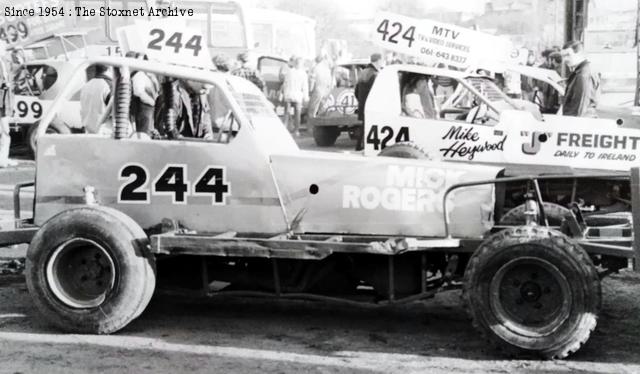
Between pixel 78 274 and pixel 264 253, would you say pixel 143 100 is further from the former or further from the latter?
pixel 264 253

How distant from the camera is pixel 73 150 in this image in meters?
6.63

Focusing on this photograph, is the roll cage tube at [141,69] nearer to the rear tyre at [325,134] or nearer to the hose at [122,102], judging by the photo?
the hose at [122,102]

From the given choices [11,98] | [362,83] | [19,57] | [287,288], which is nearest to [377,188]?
[287,288]

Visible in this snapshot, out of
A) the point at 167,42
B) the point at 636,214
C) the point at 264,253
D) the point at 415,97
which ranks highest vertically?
the point at 167,42

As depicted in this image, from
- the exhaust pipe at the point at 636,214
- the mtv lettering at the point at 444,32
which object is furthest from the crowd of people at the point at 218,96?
the exhaust pipe at the point at 636,214

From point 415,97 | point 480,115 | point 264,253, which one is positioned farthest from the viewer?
point 480,115

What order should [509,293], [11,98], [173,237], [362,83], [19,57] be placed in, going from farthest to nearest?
[19,57] < [362,83] < [11,98] < [173,237] < [509,293]

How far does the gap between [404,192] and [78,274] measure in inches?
85.8

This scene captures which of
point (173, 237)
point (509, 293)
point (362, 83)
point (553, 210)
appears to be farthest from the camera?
point (362, 83)

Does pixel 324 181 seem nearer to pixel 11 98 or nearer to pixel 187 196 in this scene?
pixel 187 196

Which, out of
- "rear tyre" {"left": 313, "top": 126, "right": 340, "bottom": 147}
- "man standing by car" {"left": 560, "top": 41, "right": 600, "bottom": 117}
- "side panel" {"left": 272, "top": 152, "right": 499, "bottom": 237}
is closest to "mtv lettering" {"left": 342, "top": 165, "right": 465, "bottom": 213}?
"side panel" {"left": 272, "top": 152, "right": 499, "bottom": 237}

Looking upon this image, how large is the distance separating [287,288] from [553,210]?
2.43 meters

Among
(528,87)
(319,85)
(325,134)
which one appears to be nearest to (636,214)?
(325,134)

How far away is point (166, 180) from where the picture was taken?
6.55 m
